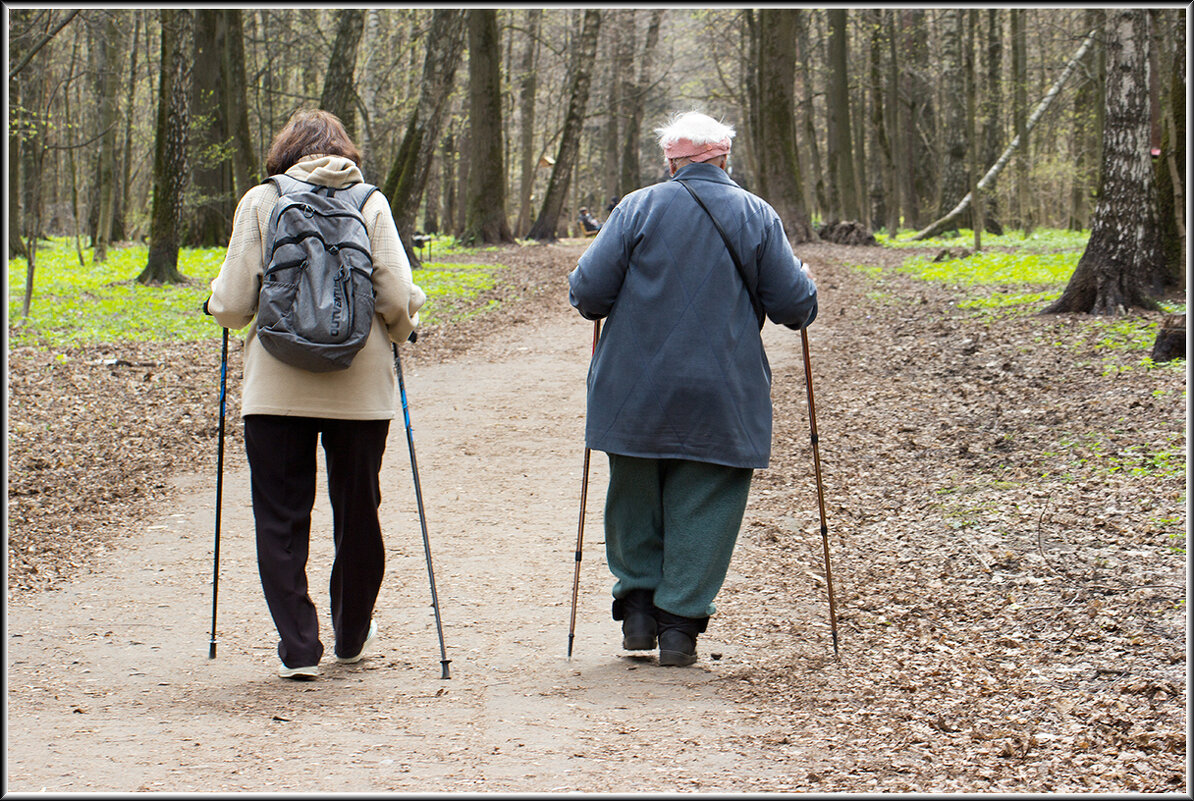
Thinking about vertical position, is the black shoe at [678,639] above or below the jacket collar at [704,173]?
below

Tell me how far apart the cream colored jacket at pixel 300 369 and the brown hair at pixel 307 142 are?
5 cm

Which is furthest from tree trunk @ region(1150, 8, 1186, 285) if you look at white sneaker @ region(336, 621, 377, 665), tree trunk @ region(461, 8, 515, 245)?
tree trunk @ region(461, 8, 515, 245)

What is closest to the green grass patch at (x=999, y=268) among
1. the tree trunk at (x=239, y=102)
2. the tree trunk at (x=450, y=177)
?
the tree trunk at (x=239, y=102)

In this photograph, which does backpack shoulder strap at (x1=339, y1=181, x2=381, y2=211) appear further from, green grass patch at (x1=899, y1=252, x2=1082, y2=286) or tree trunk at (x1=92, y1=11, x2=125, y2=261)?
tree trunk at (x1=92, y1=11, x2=125, y2=261)

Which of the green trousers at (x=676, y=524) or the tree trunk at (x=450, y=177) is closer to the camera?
the green trousers at (x=676, y=524)

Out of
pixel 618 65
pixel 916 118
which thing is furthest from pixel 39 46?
pixel 916 118

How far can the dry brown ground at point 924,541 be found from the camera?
11.3ft

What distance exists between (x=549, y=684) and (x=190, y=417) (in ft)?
19.4

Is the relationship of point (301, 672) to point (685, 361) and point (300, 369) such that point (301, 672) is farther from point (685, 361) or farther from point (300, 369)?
point (685, 361)

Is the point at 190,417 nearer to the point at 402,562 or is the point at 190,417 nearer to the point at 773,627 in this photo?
Result: the point at 402,562

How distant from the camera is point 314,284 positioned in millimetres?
3777

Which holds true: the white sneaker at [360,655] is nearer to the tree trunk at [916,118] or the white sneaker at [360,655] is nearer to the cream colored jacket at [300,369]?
the cream colored jacket at [300,369]

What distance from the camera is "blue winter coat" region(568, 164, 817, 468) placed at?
4059mm

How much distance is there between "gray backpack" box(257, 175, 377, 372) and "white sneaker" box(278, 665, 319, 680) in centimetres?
106
